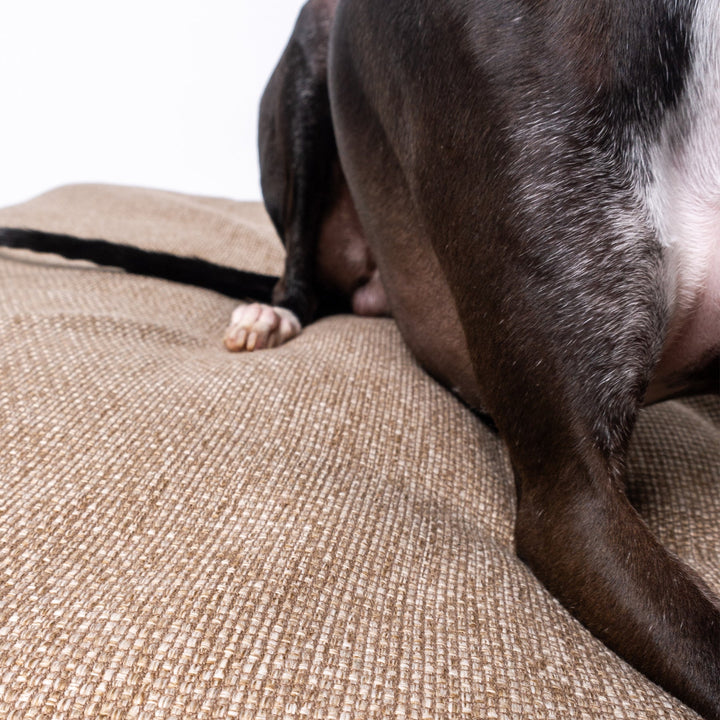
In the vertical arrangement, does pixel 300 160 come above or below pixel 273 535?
above

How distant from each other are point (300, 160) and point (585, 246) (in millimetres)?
809

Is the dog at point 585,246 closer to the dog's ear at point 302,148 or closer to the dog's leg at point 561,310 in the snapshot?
the dog's leg at point 561,310

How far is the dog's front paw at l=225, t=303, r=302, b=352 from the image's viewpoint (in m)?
1.27

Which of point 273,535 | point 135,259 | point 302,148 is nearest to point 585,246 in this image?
point 273,535

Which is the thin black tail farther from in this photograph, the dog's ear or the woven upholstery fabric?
the woven upholstery fabric

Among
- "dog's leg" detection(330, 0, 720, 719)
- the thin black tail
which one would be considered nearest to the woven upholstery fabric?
"dog's leg" detection(330, 0, 720, 719)

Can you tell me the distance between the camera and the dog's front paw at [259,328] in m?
1.27

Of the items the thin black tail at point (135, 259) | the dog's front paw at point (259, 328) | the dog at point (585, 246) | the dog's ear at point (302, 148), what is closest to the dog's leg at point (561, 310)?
the dog at point (585, 246)

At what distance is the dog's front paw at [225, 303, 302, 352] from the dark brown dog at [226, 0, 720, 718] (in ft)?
1.59

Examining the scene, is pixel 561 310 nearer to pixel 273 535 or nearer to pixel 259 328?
pixel 273 535

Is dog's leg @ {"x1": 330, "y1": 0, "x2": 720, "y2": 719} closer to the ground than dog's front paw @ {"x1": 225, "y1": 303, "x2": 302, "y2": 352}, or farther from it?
farther from it

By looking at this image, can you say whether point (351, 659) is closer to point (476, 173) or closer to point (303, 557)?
point (303, 557)

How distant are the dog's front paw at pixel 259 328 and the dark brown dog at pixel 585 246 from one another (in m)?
0.48

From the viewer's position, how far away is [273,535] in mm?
721
